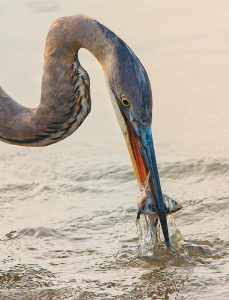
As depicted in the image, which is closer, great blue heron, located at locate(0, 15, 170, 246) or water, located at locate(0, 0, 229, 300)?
great blue heron, located at locate(0, 15, 170, 246)

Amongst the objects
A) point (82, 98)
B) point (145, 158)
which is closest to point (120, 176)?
point (82, 98)

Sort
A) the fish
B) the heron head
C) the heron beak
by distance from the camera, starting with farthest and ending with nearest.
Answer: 1. the fish
2. the heron beak
3. the heron head

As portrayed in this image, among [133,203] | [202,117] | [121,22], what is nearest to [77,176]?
[133,203]

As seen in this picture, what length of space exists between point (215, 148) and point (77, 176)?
102 cm

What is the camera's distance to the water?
5910 mm

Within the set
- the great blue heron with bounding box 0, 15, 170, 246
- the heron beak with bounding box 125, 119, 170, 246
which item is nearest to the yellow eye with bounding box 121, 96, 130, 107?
the great blue heron with bounding box 0, 15, 170, 246

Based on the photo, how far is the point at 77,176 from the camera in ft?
24.7

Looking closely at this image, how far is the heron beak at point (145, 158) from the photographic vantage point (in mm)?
5574

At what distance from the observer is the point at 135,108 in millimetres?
5477

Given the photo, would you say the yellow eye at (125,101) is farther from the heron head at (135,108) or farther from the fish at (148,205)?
the fish at (148,205)

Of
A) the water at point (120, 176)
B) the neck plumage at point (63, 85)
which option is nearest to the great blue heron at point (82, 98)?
the neck plumage at point (63, 85)

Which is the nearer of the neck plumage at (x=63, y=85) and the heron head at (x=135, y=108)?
the heron head at (x=135, y=108)

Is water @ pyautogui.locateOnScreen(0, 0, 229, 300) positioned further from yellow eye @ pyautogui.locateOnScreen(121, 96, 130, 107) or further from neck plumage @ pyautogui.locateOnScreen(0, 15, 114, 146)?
yellow eye @ pyautogui.locateOnScreen(121, 96, 130, 107)

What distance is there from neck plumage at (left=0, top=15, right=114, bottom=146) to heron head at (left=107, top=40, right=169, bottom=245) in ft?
0.43
